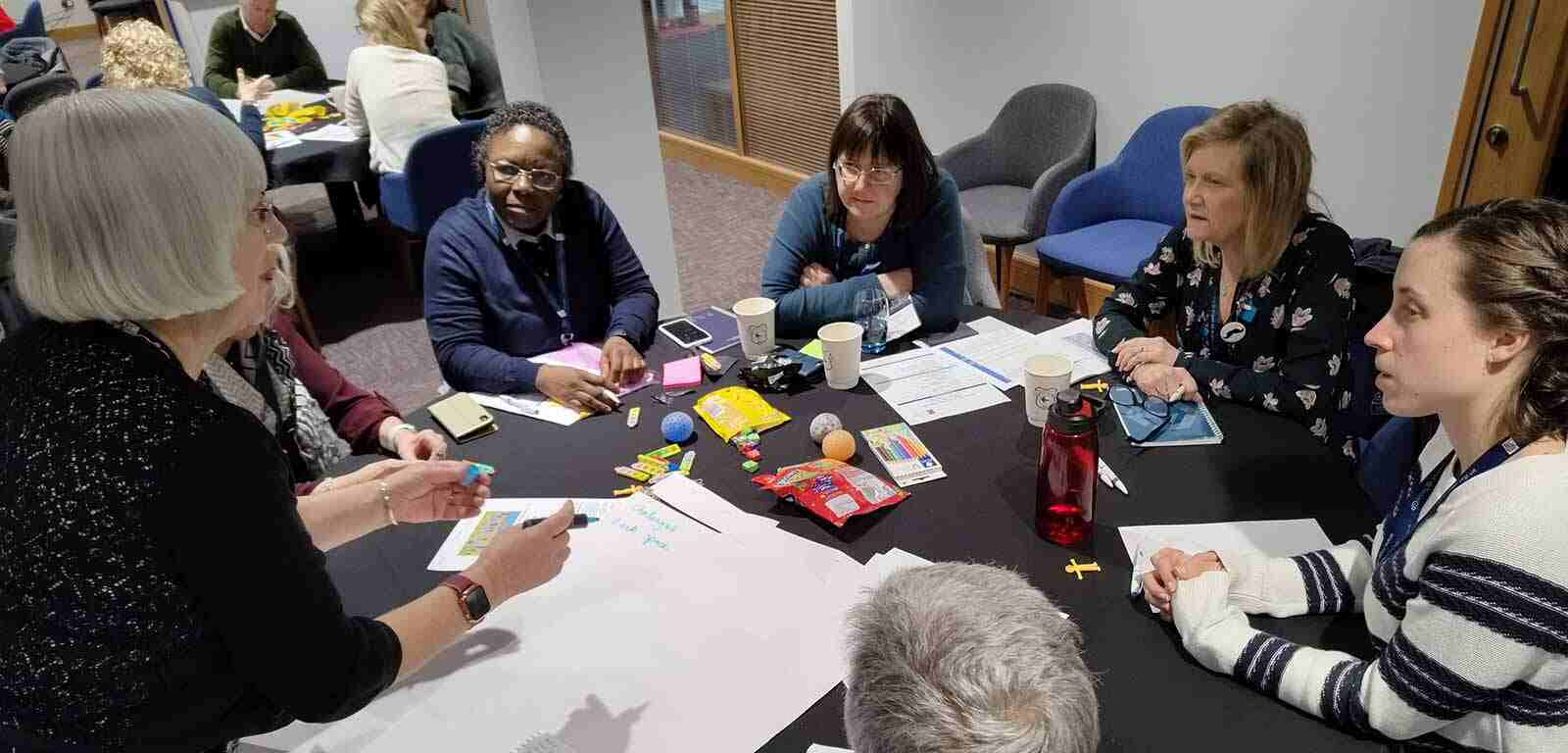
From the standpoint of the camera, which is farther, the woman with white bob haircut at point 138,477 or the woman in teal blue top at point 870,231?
the woman in teal blue top at point 870,231

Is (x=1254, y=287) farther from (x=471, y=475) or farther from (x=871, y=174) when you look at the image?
(x=471, y=475)

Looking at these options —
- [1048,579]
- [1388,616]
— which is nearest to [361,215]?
[1048,579]

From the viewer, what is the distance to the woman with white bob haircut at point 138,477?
0.91 metres

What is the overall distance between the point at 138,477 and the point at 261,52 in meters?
Result: 5.43

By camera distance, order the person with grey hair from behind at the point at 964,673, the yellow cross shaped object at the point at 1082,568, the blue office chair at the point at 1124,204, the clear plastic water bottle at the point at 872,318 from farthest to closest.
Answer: the blue office chair at the point at 1124,204
the clear plastic water bottle at the point at 872,318
the yellow cross shaped object at the point at 1082,568
the person with grey hair from behind at the point at 964,673

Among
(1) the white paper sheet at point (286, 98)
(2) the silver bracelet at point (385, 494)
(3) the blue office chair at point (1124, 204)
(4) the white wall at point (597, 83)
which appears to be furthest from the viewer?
(1) the white paper sheet at point (286, 98)

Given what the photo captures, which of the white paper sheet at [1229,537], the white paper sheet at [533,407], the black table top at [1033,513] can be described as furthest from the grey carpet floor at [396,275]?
the white paper sheet at [1229,537]

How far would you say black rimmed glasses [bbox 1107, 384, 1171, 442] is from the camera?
170 cm

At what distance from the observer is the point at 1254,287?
200cm

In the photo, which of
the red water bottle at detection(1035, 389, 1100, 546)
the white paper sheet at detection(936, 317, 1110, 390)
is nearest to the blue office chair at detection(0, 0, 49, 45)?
the white paper sheet at detection(936, 317, 1110, 390)

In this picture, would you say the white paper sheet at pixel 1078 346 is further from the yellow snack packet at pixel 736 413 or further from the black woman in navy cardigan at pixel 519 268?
the black woman in navy cardigan at pixel 519 268

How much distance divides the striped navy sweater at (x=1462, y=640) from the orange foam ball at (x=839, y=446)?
2.20 ft

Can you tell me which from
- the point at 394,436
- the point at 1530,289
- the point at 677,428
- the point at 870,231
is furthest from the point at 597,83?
the point at 1530,289

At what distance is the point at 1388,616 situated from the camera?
1132mm
